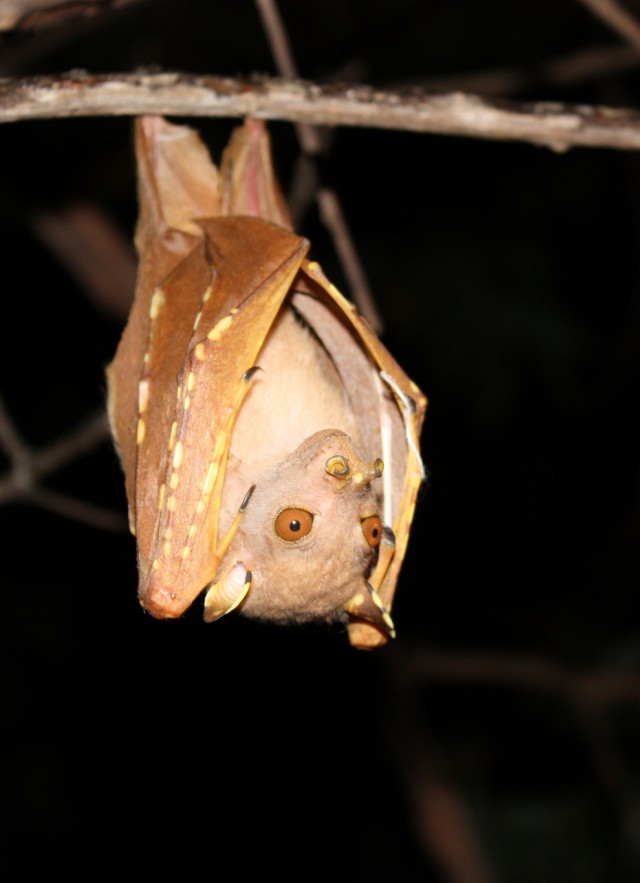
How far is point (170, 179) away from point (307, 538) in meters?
1.51

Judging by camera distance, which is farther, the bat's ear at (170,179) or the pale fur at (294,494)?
the bat's ear at (170,179)

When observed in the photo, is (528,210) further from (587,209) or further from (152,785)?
(152,785)

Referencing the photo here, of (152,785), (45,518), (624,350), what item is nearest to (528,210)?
(624,350)

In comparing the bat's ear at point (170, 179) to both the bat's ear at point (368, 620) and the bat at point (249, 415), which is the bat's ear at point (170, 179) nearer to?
the bat at point (249, 415)

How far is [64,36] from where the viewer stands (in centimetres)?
601

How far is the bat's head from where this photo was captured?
303cm

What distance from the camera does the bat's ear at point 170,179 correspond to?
3.59 m

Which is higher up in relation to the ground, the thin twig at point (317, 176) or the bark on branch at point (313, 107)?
the thin twig at point (317, 176)

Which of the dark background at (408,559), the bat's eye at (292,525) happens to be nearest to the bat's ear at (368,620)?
the bat's eye at (292,525)

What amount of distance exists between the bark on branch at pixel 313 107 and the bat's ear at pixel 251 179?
186 mm

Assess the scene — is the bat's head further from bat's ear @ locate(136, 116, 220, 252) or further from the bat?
bat's ear @ locate(136, 116, 220, 252)

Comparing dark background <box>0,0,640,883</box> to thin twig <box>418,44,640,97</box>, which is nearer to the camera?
thin twig <box>418,44,640,97</box>


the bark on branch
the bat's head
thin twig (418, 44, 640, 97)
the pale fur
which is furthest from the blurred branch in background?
thin twig (418, 44, 640, 97)

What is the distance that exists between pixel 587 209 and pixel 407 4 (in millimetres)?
2755
